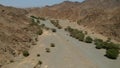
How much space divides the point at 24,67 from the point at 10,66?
6.60 feet

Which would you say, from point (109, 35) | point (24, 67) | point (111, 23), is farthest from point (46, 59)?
point (111, 23)

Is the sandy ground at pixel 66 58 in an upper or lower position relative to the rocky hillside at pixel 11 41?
lower

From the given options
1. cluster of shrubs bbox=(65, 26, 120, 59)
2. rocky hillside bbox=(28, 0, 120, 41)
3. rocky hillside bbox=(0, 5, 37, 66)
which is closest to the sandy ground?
cluster of shrubs bbox=(65, 26, 120, 59)

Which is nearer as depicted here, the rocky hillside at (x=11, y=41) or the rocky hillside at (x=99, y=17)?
the rocky hillside at (x=11, y=41)

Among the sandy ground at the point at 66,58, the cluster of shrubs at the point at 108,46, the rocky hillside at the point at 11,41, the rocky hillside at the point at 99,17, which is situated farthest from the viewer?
the rocky hillside at the point at 99,17

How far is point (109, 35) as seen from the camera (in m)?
74.6

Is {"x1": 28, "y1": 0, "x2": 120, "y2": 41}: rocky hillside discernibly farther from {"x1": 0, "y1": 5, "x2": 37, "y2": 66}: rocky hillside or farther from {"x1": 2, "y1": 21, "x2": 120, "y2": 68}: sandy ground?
{"x1": 0, "y1": 5, "x2": 37, "y2": 66}: rocky hillside

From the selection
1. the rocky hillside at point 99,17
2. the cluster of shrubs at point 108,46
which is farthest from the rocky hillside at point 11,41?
the rocky hillside at point 99,17

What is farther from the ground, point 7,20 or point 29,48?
point 7,20

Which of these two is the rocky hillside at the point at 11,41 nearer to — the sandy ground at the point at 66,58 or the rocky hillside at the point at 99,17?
the sandy ground at the point at 66,58

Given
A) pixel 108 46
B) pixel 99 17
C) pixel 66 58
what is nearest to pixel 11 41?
pixel 66 58

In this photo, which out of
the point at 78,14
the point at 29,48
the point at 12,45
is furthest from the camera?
the point at 78,14

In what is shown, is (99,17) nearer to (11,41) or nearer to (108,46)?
(108,46)

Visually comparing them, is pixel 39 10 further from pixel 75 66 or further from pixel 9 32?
pixel 75 66
